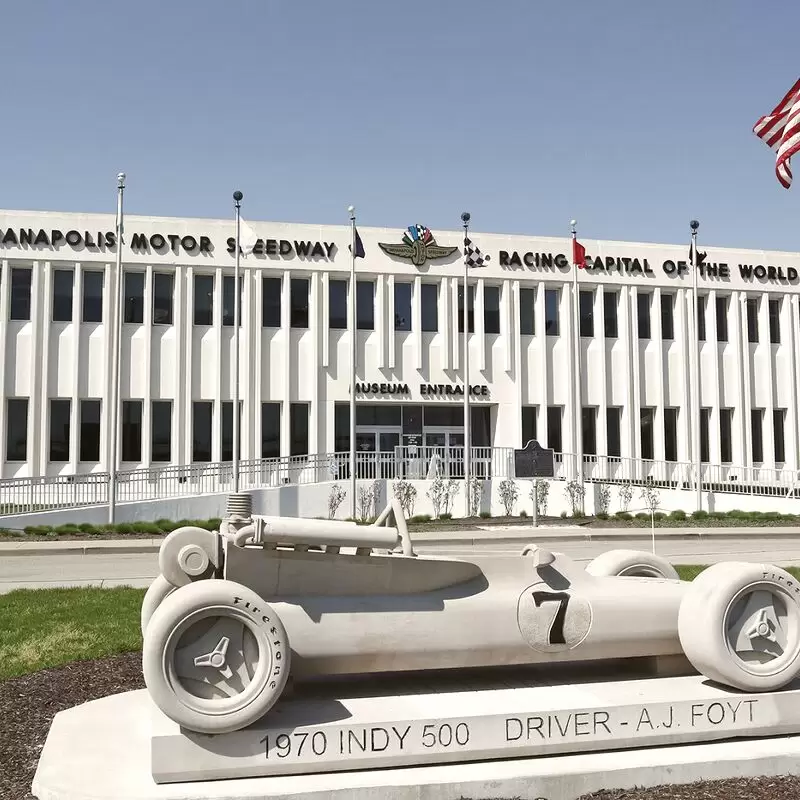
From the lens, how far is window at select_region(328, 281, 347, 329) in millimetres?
34188

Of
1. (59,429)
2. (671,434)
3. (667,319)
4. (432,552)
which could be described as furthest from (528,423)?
(432,552)

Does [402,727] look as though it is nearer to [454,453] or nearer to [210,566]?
[210,566]

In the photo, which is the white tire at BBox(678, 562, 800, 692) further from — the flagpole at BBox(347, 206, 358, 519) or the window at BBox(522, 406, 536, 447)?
the window at BBox(522, 406, 536, 447)

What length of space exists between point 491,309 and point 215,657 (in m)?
31.5

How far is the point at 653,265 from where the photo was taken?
36.8 metres

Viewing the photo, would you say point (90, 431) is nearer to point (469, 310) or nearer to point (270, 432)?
point (270, 432)

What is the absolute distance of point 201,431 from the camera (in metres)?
32.9

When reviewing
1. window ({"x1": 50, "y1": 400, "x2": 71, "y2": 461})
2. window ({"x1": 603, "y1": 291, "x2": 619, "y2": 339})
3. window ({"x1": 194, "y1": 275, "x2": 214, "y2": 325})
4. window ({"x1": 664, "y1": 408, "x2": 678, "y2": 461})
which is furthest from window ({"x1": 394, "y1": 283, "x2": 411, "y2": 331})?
window ({"x1": 50, "y1": 400, "x2": 71, "y2": 461})

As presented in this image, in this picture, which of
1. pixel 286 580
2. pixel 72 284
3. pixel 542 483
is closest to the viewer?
pixel 286 580

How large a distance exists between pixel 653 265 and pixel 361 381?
1291cm

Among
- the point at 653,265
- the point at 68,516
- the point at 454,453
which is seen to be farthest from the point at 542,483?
the point at 68,516

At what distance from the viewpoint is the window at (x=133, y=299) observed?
32.8 metres

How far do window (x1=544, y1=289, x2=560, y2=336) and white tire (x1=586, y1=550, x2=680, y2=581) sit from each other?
29.6 meters

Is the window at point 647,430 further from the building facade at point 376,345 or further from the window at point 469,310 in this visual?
the window at point 469,310
